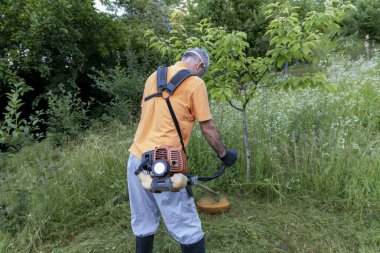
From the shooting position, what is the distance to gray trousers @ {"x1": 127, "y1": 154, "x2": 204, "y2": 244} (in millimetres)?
2410

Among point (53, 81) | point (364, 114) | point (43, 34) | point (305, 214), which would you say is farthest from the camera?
point (53, 81)

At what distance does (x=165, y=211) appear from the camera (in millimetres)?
2420

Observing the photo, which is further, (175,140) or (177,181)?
(175,140)

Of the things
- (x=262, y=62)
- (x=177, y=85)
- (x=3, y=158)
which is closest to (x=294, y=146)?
(x=262, y=62)

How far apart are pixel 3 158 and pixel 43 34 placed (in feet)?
11.6

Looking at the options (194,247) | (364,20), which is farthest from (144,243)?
(364,20)

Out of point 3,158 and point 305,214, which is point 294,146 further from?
point 3,158

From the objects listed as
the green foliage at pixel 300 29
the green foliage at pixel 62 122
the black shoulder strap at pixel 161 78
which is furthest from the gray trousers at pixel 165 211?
the green foliage at pixel 62 122

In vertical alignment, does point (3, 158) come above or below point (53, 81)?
below

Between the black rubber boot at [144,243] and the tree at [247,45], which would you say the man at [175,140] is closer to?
the black rubber boot at [144,243]

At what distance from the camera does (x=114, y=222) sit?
3.57 m

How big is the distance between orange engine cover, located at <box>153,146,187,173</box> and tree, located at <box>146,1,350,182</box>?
48.2 inches

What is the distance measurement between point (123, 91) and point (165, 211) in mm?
5206

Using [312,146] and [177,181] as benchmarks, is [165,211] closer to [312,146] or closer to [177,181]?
[177,181]
